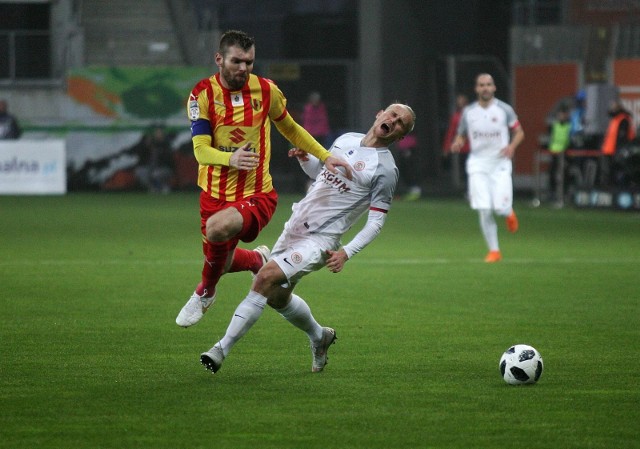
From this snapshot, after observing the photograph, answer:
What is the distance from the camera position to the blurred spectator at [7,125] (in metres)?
29.0

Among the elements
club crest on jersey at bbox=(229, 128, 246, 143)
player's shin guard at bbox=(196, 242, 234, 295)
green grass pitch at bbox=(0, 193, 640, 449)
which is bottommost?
green grass pitch at bbox=(0, 193, 640, 449)

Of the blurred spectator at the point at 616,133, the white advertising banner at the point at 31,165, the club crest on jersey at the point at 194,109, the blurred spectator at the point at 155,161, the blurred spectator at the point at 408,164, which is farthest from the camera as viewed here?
the blurred spectator at the point at 155,161

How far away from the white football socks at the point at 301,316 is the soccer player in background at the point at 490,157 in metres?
7.50

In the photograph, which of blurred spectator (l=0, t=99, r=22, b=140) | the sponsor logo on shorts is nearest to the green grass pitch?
the sponsor logo on shorts

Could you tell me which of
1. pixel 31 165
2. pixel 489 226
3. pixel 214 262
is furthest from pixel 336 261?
pixel 31 165

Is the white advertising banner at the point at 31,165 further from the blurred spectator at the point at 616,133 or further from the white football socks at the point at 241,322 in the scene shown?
the white football socks at the point at 241,322

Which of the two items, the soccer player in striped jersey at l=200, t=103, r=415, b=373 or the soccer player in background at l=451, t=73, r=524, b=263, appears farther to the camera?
the soccer player in background at l=451, t=73, r=524, b=263

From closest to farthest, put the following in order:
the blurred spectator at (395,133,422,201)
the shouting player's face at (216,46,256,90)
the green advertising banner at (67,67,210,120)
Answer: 1. the shouting player's face at (216,46,256,90)
2. the blurred spectator at (395,133,422,201)
3. the green advertising banner at (67,67,210,120)

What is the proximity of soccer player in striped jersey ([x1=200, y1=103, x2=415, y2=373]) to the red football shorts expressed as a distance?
0.51 m

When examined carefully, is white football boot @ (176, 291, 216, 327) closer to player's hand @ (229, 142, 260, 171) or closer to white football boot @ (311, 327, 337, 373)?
white football boot @ (311, 327, 337, 373)

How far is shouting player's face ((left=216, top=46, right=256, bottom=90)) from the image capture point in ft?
26.5

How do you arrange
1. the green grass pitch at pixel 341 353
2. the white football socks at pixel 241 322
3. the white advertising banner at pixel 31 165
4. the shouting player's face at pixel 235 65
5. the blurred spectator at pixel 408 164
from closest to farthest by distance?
the green grass pitch at pixel 341 353, the white football socks at pixel 241 322, the shouting player's face at pixel 235 65, the white advertising banner at pixel 31 165, the blurred spectator at pixel 408 164

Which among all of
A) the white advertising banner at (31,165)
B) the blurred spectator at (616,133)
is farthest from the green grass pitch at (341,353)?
the white advertising banner at (31,165)

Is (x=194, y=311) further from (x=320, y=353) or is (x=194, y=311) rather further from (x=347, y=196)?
(x=347, y=196)
